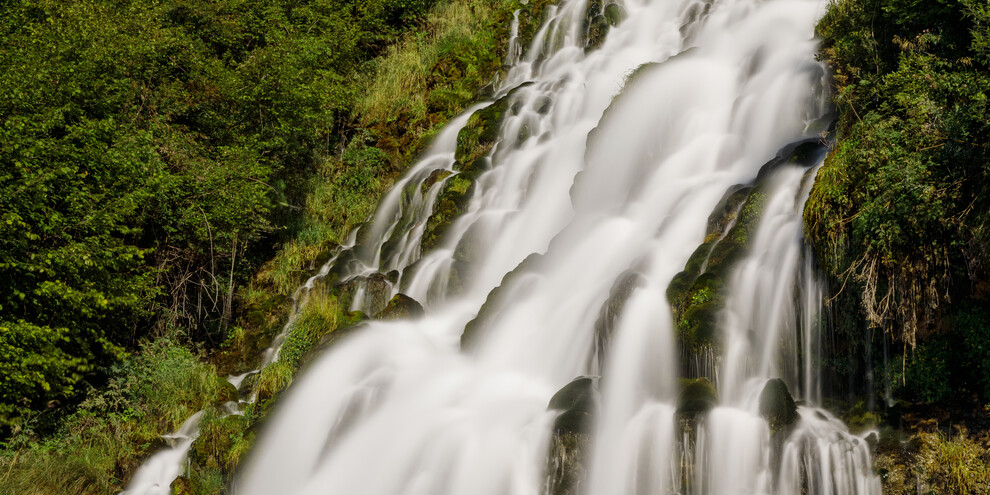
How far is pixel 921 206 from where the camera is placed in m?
7.02

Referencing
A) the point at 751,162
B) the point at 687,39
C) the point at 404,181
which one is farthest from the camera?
the point at 687,39

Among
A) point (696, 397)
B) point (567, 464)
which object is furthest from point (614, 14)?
point (567, 464)

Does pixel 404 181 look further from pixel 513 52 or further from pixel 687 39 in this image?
pixel 687 39

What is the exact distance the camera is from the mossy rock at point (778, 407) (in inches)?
288

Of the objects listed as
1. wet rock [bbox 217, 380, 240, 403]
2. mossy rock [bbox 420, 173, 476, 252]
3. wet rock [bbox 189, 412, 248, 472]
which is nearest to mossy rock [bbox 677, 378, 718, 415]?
wet rock [bbox 189, 412, 248, 472]

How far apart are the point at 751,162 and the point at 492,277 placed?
522 cm

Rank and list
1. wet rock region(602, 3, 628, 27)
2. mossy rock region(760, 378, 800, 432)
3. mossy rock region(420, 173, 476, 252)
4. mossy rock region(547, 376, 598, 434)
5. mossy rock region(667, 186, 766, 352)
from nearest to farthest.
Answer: mossy rock region(760, 378, 800, 432) → mossy rock region(547, 376, 598, 434) → mossy rock region(667, 186, 766, 352) → mossy rock region(420, 173, 476, 252) → wet rock region(602, 3, 628, 27)

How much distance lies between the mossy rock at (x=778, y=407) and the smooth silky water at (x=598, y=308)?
16 centimetres

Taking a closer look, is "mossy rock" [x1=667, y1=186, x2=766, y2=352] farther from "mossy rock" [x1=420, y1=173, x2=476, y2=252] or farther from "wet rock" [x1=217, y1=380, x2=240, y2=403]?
"wet rock" [x1=217, y1=380, x2=240, y2=403]

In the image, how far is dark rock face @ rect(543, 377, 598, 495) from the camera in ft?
25.9

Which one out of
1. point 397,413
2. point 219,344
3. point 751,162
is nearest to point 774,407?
point 397,413

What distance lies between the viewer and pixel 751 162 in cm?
1235

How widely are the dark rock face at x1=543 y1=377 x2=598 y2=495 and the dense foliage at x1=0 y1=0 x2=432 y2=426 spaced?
726 cm

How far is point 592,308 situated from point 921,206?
462 centimetres
